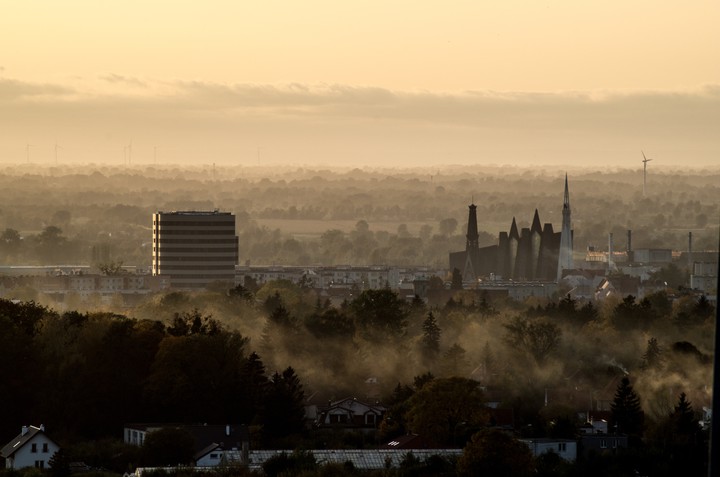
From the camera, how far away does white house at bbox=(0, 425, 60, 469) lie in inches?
2977

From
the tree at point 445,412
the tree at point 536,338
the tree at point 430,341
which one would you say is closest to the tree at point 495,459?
the tree at point 445,412

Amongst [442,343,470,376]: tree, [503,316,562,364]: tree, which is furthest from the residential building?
[503,316,562,364]: tree

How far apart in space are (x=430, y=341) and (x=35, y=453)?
172 feet

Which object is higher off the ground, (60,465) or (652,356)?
(652,356)

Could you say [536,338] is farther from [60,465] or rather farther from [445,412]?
[60,465]

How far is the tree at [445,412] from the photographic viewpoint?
264 feet

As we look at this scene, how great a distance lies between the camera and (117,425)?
8669cm

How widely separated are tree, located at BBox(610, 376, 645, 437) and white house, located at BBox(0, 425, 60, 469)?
20649 millimetres

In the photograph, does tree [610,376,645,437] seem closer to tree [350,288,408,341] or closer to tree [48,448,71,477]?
tree [48,448,71,477]

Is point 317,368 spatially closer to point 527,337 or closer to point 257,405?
point 527,337

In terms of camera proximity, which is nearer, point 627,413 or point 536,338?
point 627,413

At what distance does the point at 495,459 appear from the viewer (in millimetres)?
69500

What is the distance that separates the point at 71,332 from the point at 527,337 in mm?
33831

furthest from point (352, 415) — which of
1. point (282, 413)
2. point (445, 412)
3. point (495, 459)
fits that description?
point (495, 459)
